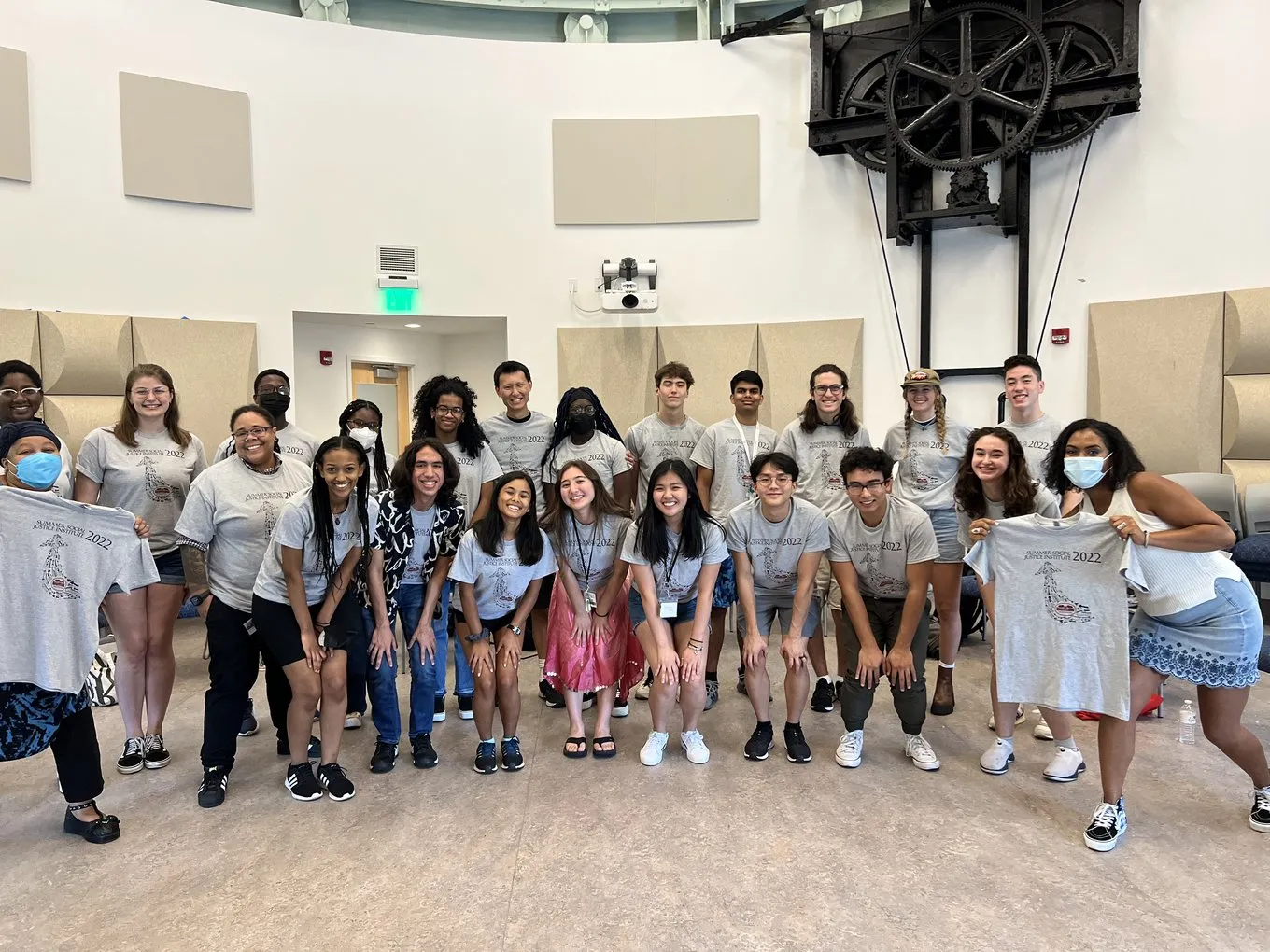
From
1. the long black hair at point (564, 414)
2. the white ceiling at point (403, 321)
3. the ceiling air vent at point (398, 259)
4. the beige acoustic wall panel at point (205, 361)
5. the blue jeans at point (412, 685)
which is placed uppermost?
the ceiling air vent at point (398, 259)

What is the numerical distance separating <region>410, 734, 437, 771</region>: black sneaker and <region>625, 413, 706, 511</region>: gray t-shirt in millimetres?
1832

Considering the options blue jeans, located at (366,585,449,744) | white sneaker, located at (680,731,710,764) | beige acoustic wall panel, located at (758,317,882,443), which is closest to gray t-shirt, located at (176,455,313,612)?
blue jeans, located at (366,585,449,744)

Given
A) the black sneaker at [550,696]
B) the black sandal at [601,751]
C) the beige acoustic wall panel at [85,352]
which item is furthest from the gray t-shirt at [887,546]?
the beige acoustic wall panel at [85,352]

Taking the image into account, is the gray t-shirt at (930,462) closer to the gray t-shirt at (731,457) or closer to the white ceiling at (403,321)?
the gray t-shirt at (731,457)

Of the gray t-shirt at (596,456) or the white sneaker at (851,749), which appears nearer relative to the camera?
the white sneaker at (851,749)

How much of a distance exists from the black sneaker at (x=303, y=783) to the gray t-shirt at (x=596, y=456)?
5.66 ft

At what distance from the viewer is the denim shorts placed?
3.40 m

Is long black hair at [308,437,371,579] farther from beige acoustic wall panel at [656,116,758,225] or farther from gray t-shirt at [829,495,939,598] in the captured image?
beige acoustic wall panel at [656,116,758,225]

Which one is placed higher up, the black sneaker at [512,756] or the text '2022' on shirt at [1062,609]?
the text '2022' on shirt at [1062,609]

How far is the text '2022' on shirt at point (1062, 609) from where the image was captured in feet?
8.48

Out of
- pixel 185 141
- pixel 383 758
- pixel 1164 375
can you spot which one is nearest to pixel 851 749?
pixel 383 758

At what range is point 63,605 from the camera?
8.63 feet

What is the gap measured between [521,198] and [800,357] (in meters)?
2.62

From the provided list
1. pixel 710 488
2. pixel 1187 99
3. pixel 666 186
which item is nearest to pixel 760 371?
pixel 666 186
